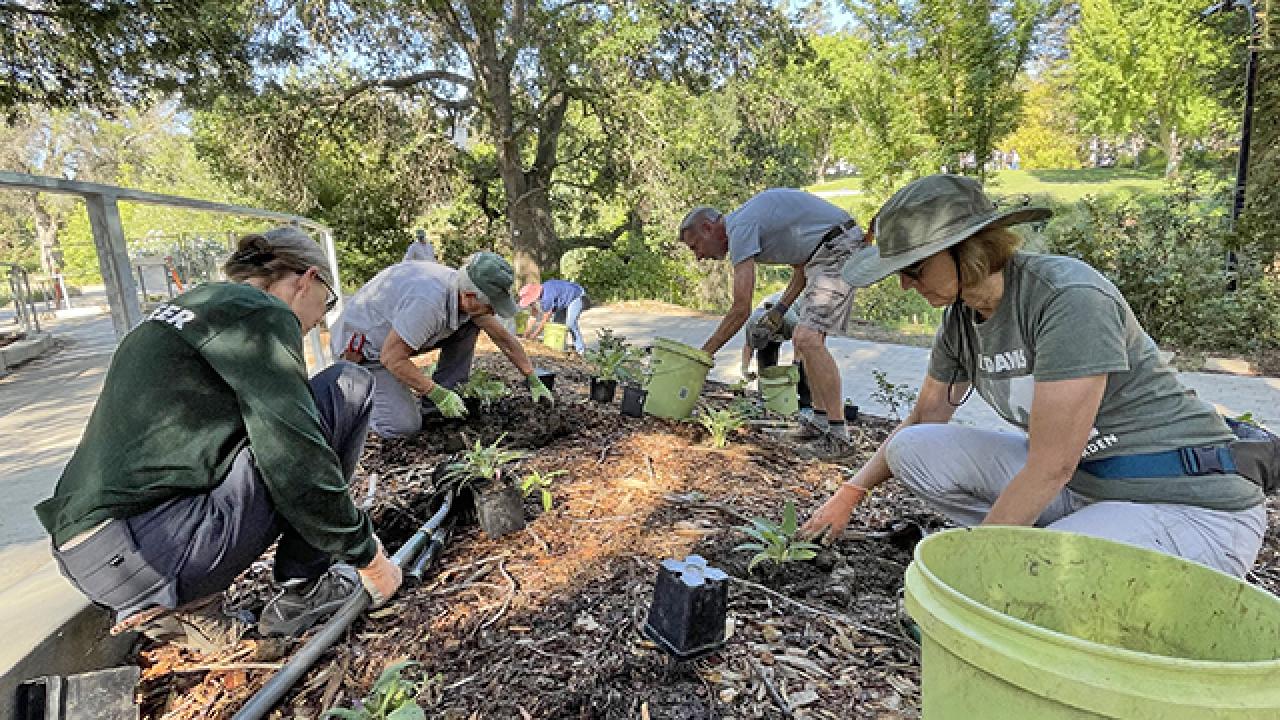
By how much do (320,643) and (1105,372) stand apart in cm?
221

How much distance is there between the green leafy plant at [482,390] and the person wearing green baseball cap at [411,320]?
269mm

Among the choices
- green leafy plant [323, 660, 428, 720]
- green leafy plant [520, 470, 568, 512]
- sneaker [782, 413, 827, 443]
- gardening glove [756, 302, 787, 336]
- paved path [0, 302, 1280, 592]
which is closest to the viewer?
green leafy plant [323, 660, 428, 720]

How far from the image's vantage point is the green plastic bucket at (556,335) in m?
8.18

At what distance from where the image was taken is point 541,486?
2.84 m

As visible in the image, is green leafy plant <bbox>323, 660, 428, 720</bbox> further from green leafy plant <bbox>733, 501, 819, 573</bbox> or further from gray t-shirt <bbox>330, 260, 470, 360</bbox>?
gray t-shirt <bbox>330, 260, 470, 360</bbox>

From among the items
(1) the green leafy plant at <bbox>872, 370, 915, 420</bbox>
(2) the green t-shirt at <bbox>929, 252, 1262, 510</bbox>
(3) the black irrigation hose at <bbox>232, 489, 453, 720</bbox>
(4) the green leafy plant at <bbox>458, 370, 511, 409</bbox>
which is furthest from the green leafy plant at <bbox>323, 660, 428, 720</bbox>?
(1) the green leafy plant at <bbox>872, 370, 915, 420</bbox>

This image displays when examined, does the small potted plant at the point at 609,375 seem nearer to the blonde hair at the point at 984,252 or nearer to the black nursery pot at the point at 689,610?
the black nursery pot at the point at 689,610

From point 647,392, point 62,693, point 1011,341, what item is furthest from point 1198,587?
point 647,392

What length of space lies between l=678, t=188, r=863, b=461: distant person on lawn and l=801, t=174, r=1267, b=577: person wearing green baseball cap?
203 cm

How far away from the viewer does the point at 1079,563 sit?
1296 mm

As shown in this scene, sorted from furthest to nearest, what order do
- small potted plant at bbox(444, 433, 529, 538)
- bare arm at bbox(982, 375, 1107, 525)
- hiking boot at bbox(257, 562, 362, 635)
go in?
small potted plant at bbox(444, 433, 529, 538), hiking boot at bbox(257, 562, 362, 635), bare arm at bbox(982, 375, 1107, 525)

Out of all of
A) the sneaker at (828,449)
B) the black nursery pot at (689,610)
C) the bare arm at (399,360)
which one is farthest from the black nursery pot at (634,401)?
the black nursery pot at (689,610)

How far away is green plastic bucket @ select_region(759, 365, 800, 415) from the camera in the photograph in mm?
4492

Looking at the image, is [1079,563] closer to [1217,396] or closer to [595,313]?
[1217,396]
